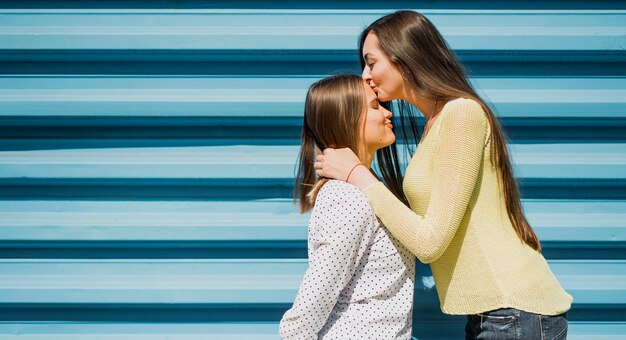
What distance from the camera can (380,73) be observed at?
2.10 metres

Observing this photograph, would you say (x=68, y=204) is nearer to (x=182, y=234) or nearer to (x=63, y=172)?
(x=63, y=172)

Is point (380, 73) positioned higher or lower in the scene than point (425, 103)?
higher

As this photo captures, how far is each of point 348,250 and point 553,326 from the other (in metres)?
0.73

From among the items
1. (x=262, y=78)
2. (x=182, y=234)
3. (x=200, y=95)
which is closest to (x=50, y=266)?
(x=182, y=234)

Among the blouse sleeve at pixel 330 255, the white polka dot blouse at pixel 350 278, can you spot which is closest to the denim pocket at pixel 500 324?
the white polka dot blouse at pixel 350 278

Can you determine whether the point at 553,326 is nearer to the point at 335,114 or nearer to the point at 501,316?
the point at 501,316

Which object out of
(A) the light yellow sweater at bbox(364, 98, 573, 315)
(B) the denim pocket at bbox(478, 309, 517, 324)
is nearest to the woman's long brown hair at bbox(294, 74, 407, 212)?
(A) the light yellow sweater at bbox(364, 98, 573, 315)

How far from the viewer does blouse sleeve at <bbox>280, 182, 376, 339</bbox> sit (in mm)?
1857

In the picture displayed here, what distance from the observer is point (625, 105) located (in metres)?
2.58

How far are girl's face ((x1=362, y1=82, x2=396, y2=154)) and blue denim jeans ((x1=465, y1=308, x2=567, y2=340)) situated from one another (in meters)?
0.68

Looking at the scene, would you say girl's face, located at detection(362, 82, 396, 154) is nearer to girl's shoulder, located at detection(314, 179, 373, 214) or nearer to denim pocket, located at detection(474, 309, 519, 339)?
girl's shoulder, located at detection(314, 179, 373, 214)

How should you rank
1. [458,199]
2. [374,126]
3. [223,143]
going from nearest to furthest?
[458,199]
[374,126]
[223,143]

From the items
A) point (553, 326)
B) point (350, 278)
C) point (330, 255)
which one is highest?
point (330, 255)

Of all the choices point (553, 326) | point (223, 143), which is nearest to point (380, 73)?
point (223, 143)
